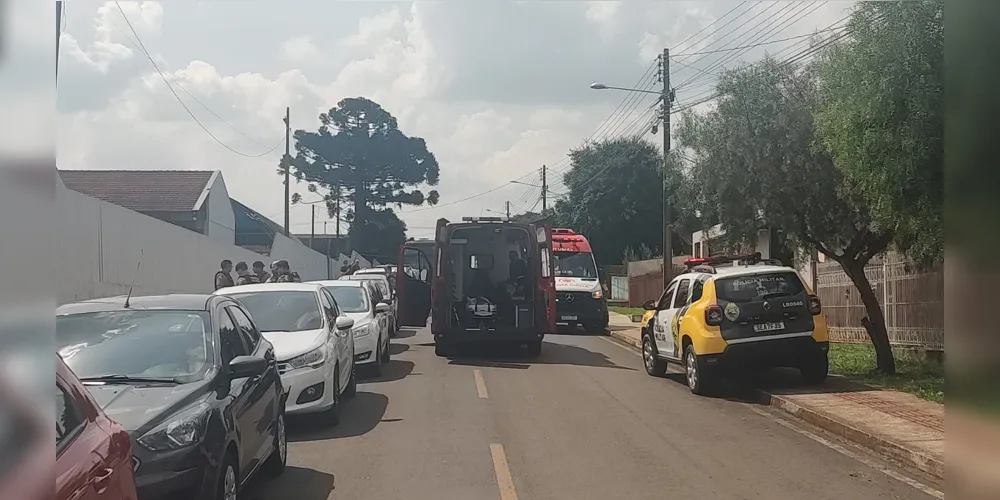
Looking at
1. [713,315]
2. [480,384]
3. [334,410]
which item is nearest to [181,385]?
[334,410]

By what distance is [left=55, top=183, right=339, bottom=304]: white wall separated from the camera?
523 inches

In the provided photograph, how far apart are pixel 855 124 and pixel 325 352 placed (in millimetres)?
5984

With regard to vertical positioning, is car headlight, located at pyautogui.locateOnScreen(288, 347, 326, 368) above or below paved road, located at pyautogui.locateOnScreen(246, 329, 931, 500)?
above

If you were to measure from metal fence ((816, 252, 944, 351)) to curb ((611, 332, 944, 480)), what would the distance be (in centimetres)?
303

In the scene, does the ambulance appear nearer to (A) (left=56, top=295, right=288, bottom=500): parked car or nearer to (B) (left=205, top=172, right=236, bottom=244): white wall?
(B) (left=205, top=172, right=236, bottom=244): white wall

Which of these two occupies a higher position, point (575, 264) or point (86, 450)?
point (575, 264)

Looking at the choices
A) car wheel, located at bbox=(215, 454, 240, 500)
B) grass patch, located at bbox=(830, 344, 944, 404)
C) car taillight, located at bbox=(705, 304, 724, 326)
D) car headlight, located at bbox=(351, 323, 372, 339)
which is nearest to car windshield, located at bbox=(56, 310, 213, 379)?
car wheel, located at bbox=(215, 454, 240, 500)

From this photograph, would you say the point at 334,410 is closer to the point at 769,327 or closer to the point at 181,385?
the point at 181,385

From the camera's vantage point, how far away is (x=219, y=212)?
43812mm

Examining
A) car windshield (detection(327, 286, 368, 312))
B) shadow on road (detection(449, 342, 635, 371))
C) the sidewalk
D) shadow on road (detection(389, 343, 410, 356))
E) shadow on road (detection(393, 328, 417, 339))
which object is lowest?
shadow on road (detection(393, 328, 417, 339))

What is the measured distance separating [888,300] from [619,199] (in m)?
40.2
